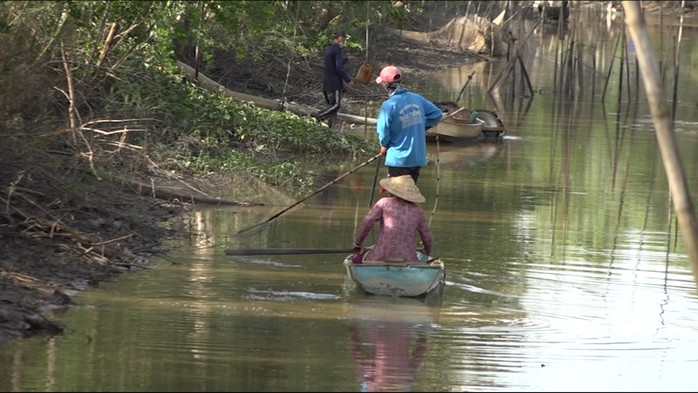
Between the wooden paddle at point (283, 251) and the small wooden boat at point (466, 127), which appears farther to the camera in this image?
the small wooden boat at point (466, 127)

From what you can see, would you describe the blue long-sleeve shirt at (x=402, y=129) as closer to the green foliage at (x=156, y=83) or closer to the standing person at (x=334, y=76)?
the green foliage at (x=156, y=83)

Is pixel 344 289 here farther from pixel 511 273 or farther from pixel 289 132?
pixel 289 132

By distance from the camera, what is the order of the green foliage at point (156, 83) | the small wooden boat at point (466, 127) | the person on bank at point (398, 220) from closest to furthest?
1. the person on bank at point (398, 220)
2. the green foliage at point (156, 83)
3. the small wooden boat at point (466, 127)

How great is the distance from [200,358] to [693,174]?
1320cm

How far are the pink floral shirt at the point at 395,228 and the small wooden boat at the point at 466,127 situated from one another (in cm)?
1108

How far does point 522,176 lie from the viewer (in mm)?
19297

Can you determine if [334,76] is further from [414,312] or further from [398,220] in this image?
[414,312]

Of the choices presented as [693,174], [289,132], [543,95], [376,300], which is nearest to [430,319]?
[376,300]

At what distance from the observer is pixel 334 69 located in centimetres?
2161

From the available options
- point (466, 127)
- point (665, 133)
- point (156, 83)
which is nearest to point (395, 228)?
point (665, 133)

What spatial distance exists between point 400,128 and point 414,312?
1905 mm

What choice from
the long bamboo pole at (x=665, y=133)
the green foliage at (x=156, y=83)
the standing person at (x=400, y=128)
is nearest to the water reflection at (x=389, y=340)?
the standing person at (x=400, y=128)

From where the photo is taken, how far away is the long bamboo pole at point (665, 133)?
277 inches

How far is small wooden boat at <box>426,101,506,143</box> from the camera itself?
73.9 feet
